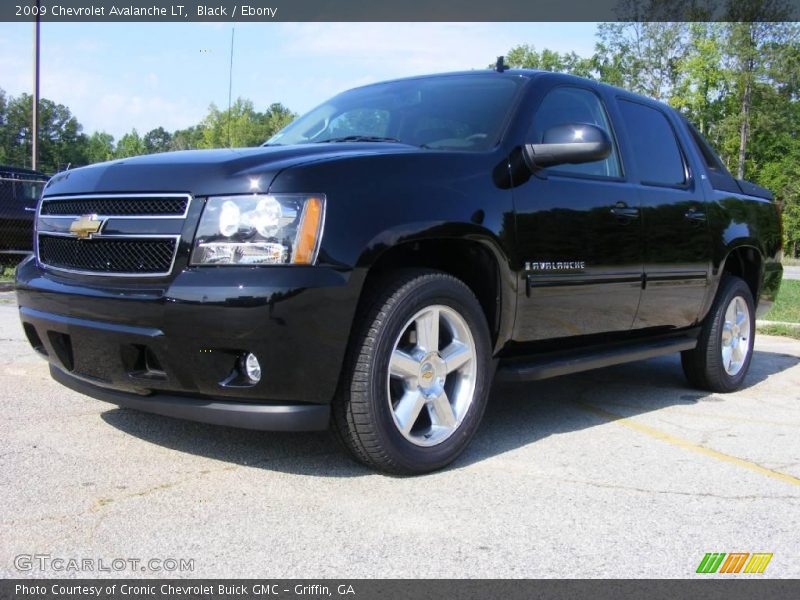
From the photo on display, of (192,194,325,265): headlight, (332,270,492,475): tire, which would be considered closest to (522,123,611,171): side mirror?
(332,270,492,475): tire

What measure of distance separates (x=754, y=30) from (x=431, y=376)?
44.7 m

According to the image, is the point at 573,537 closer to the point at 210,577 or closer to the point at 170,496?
the point at 210,577

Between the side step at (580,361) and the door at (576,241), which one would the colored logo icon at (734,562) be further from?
the door at (576,241)

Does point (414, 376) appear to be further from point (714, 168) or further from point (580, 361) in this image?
point (714, 168)

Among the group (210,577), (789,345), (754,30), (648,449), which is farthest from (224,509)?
(754,30)

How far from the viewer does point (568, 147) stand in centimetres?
375

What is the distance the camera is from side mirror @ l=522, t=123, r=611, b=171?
12.3 ft

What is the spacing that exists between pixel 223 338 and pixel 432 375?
942mm

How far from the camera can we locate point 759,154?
174ft

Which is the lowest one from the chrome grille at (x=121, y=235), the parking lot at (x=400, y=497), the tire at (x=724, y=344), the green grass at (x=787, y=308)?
the green grass at (x=787, y=308)

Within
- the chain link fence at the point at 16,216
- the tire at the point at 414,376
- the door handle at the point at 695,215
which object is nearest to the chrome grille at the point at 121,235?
the tire at the point at 414,376

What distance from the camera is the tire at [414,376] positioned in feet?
10.2

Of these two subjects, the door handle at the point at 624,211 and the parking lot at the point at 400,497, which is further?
the door handle at the point at 624,211
